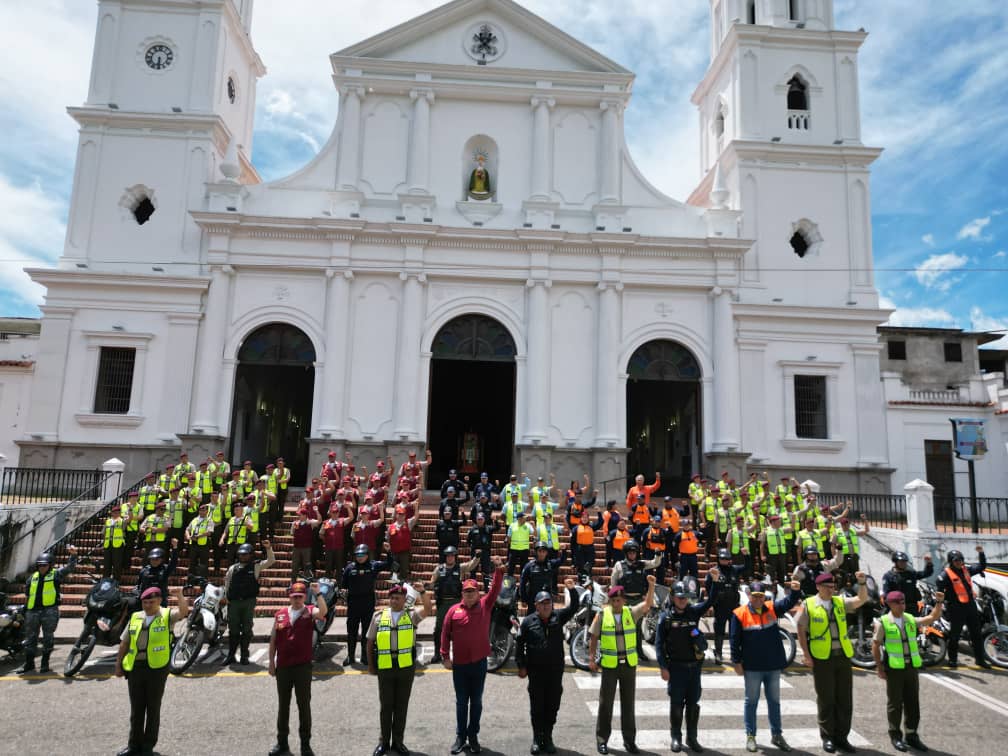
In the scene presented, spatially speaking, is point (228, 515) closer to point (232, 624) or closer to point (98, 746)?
point (232, 624)

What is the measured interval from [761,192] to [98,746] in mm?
22349

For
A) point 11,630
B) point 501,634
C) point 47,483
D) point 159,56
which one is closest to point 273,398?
point 47,483

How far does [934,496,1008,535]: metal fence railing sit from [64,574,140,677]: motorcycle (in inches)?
658

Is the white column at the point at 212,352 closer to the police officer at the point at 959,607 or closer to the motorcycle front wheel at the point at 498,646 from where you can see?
the motorcycle front wheel at the point at 498,646

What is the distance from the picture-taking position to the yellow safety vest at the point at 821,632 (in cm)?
746

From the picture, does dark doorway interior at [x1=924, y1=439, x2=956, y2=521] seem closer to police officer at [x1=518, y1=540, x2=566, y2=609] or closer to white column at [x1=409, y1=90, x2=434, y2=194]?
police officer at [x1=518, y1=540, x2=566, y2=609]

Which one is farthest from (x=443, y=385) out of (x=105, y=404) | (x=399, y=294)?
(x=105, y=404)

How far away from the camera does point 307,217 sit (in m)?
21.3

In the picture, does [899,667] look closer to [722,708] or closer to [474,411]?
[722,708]

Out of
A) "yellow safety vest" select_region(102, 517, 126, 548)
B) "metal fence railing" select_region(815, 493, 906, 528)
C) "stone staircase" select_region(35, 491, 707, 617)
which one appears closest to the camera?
"stone staircase" select_region(35, 491, 707, 617)

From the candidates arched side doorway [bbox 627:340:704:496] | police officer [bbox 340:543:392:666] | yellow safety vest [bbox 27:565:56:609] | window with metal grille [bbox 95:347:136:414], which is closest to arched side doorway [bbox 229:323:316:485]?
window with metal grille [bbox 95:347:136:414]

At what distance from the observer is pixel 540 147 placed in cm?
2245

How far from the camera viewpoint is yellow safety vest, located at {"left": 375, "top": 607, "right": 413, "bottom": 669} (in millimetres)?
7062

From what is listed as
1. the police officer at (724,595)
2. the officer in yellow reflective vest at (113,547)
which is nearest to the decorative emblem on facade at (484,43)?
Result: the officer in yellow reflective vest at (113,547)
